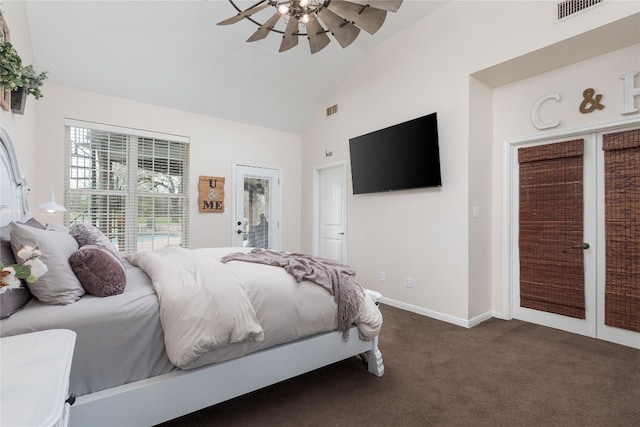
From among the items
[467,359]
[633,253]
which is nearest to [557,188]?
[633,253]

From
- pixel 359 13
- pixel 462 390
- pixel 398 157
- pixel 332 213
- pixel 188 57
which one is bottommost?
pixel 462 390

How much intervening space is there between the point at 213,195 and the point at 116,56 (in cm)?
201

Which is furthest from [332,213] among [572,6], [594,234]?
[572,6]

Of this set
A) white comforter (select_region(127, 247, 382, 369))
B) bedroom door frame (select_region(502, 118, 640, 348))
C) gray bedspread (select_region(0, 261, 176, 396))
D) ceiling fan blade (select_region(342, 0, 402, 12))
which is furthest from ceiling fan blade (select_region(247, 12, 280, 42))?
bedroom door frame (select_region(502, 118, 640, 348))

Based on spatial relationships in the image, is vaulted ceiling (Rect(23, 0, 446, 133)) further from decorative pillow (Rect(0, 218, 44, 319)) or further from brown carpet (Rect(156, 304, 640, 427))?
brown carpet (Rect(156, 304, 640, 427))

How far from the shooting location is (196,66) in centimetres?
400

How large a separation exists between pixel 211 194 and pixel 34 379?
4109 millimetres

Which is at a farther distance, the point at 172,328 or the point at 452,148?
the point at 452,148

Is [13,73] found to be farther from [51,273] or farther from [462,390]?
[462,390]

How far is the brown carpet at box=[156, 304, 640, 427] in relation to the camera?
1772 mm

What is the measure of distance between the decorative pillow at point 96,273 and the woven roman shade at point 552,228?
3.70 metres

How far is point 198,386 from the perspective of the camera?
1.60 metres

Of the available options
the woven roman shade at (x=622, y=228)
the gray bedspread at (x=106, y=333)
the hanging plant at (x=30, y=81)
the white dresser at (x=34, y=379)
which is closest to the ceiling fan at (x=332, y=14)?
the hanging plant at (x=30, y=81)

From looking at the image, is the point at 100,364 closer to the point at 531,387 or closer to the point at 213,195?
the point at 531,387
